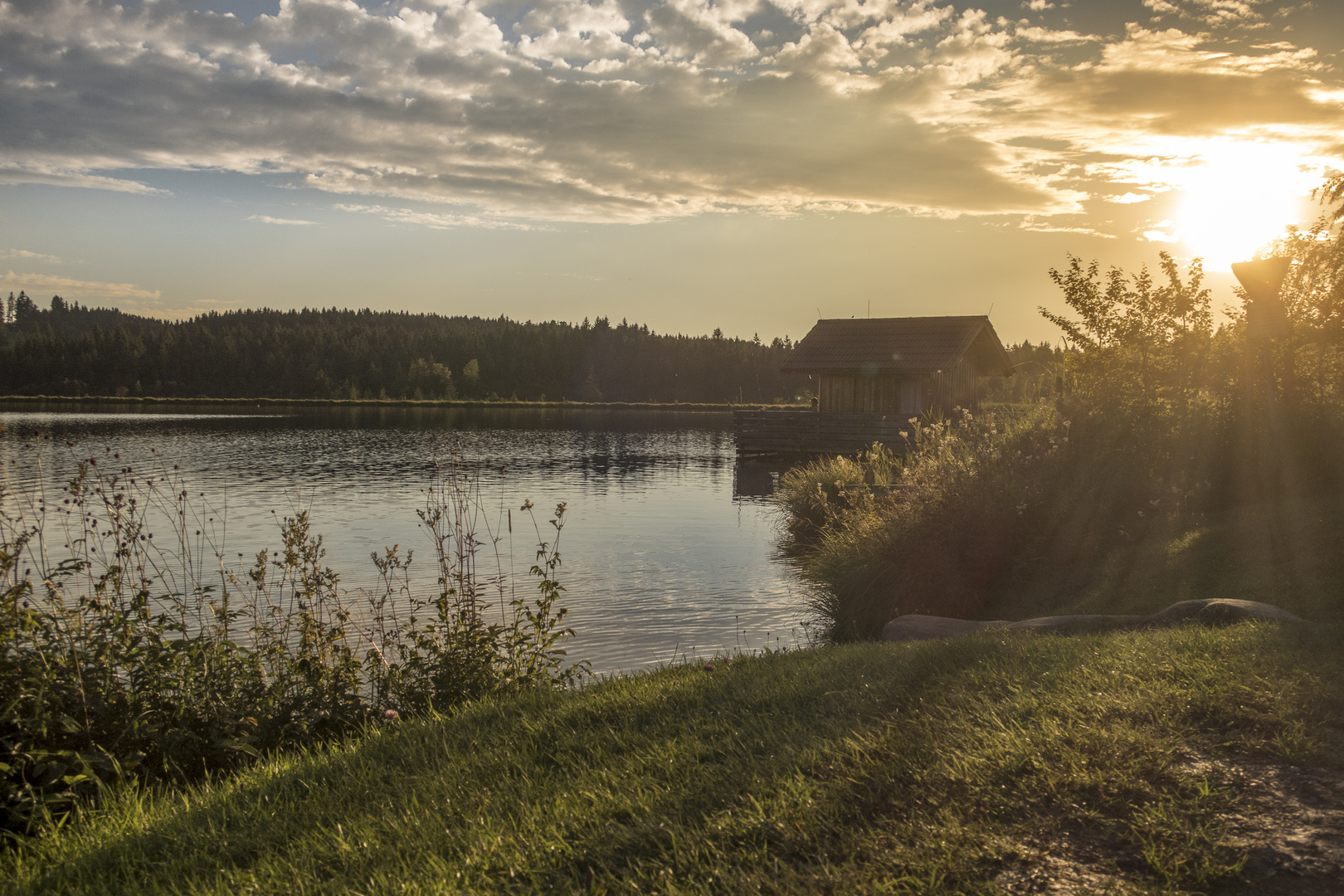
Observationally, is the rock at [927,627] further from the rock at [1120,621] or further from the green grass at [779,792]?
the green grass at [779,792]

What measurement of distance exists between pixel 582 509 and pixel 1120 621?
1638 centimetres

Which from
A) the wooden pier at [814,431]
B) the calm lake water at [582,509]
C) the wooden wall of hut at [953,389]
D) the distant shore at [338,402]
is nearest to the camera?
the calm lake water at [582,509]

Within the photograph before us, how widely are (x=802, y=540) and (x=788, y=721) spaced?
13248mm

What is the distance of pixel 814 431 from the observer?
122 ft

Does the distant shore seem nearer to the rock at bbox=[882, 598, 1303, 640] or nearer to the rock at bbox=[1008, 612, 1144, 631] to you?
the rock at bbox=[882, 598, 1303, 640]

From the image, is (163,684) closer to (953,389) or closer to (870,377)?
(870,377)

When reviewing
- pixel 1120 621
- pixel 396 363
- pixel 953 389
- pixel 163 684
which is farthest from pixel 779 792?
pixel 396 363

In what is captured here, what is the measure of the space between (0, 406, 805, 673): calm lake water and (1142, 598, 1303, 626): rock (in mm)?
4239

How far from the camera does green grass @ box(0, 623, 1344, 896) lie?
343cm

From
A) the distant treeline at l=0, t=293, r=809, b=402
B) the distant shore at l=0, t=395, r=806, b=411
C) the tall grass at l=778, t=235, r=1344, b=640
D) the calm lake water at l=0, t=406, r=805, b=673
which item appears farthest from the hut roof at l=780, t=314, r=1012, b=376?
the distant treeline at l=0, t=293, r=809, b=402

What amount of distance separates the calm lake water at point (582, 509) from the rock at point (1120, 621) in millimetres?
2446

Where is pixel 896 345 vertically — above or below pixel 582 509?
above

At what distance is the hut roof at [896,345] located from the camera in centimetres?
3684

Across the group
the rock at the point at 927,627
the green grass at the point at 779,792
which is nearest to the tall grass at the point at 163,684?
the green grass at the point at 779,792
